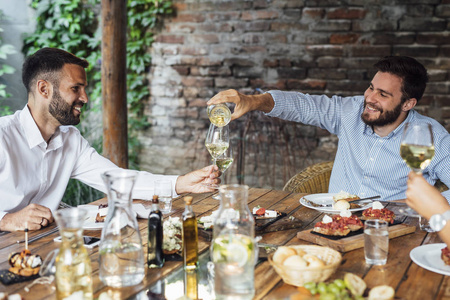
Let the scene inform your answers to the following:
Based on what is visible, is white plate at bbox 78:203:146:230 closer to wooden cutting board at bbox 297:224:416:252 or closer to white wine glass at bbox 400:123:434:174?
wooden cutting board at bbox 297:224:416:252

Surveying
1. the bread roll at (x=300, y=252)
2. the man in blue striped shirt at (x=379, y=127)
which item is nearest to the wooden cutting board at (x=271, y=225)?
the bread roll at (x=300, y=252)

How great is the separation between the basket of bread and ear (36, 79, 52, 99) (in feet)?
4.49

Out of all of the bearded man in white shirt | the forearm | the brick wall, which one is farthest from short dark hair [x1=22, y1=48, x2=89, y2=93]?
the brick wall

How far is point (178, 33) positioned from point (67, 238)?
3.32 m

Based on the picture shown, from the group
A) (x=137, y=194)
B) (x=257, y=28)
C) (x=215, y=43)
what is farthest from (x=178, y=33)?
(x=137, y=194)

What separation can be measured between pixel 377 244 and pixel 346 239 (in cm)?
15

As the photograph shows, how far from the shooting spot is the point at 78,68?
87.2 inches

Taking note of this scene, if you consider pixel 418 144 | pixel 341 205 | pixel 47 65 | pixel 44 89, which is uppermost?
pixel 47 65

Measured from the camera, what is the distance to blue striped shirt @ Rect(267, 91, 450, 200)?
A: 2387 mm

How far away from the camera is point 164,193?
6.12 feet

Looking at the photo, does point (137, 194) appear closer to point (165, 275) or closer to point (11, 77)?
point (165, 275)

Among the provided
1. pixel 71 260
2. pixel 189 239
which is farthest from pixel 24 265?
pixel 189 239

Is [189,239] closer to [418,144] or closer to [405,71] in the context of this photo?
[418,144]

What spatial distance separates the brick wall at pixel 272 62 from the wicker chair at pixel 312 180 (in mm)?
1107
